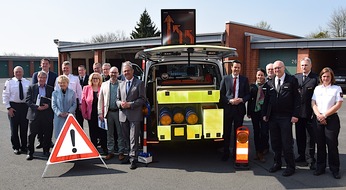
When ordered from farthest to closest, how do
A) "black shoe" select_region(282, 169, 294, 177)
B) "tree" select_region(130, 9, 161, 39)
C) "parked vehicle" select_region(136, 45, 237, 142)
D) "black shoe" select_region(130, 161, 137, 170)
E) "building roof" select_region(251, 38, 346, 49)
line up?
"tree" select_region(130, 9, 161, 39), "building roof" select_region(251, 38, 346, 49), "black shoe" select_region(130, 161, 137, 170), "parked vehicle" select_region(136, 45, 237, 142), "black shoe" select_region(282, 169, 294, 177)

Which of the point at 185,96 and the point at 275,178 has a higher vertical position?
the point at 185,96

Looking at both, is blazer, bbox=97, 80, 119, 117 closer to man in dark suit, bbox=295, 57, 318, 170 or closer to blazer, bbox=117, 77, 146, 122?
blazer, bbox=117, 77, 146, 122

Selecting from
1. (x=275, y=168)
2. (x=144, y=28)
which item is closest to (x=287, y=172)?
(x=275, y=168)

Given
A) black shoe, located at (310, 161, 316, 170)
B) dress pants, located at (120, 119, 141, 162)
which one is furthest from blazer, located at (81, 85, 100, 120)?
black shoe, located at (310, 161, 316, 170)

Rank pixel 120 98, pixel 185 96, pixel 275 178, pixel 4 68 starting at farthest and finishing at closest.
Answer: pixel 4 68, pixel 120 98, pixel 185 96, pixel 275 178

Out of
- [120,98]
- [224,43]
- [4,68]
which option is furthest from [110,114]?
[4,68]

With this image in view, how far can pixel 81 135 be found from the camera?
17.8 ft

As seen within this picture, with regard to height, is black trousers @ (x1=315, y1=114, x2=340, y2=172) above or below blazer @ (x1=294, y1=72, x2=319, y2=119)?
below

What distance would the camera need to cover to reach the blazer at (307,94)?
531 centimetres

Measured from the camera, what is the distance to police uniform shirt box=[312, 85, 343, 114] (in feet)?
15.8

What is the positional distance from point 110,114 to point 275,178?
313 centimetres

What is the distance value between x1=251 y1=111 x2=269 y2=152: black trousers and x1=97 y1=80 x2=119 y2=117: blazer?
9.19 feet

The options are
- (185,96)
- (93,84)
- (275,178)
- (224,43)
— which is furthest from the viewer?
(224,43)

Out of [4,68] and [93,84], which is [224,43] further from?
[4,68]
